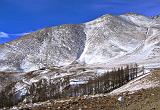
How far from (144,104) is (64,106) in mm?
5887

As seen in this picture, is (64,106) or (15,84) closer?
(64,106)

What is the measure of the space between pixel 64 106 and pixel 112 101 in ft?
10.4

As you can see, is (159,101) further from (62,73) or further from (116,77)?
(62,73)

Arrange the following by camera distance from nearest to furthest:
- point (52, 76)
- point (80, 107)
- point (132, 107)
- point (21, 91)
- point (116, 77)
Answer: point (132, 107), point (80, 107), point (116, 77), point (21, 91), point (52, 76)

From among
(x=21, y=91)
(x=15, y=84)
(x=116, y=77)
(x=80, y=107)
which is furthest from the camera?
(x=15, y=84)

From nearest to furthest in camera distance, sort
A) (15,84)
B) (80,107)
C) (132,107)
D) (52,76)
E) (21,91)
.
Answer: (132,107), (80,107), (21,91), (15,84), (52,76)

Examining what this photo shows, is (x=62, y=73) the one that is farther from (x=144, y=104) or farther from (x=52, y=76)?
(x=144, y=104)

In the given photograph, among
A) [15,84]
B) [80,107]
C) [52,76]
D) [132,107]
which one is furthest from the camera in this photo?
[52,76]

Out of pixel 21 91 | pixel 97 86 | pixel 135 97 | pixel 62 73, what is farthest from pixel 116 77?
pixel 62 73

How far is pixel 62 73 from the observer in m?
188

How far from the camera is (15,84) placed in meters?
171

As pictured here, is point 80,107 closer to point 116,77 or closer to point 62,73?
point 116,77

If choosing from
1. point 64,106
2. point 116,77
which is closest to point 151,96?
point 64,106

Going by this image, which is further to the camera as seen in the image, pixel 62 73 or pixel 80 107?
pixel 62 73
